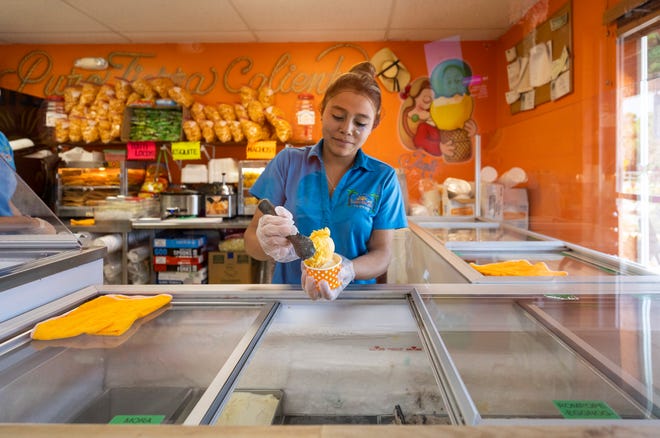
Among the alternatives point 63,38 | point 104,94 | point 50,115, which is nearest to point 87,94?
point 104,94

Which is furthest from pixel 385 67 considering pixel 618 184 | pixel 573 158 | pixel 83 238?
pixel 83 238

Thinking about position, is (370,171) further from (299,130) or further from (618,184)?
(299,130)

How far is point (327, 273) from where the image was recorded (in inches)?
39.4

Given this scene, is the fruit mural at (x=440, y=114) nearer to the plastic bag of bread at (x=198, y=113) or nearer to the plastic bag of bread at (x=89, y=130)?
the plastic bag of bread at (x=198, y=113)

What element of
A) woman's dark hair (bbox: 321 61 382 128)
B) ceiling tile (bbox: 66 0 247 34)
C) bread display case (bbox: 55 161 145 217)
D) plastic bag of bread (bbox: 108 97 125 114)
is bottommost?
bread display case (bbox: 55 161 145 217)

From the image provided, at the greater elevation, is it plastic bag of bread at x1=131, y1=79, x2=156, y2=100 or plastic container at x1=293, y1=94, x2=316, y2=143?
plastic bag of bread at x1=131, y1=79, x2=156, y2=100

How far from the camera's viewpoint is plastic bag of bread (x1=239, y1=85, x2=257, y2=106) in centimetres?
436

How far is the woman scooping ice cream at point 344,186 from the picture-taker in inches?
56.9

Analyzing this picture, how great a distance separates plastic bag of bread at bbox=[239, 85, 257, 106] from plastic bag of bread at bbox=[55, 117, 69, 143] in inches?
70.8

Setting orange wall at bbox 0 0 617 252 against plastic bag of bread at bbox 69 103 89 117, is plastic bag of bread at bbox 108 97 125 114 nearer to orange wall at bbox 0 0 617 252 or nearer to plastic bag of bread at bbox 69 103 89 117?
plastic bag of bread at bbox 69 103 89 117

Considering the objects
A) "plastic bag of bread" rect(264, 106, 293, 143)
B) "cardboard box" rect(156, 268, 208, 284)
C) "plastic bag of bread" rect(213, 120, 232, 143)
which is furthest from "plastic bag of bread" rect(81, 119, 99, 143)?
"plastic bag of bread" rect(264, 106, 293, 143)

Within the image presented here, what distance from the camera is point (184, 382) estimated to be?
0.77 metres

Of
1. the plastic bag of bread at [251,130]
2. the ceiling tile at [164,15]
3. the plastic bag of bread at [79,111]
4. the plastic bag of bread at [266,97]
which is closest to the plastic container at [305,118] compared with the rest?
the plastic bag of bread at [266,97]

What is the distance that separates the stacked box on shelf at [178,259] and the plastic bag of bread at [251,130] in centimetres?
114
